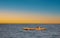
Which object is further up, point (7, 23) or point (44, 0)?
point (44, 0)

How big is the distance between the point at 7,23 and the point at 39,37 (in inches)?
15.9

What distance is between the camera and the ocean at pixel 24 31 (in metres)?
1.48

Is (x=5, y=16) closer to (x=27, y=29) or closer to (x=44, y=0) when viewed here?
(x=27, y=29)

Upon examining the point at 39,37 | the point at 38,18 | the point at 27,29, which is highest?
the point at 38,18

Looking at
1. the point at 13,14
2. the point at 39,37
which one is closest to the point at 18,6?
the point at 13,14

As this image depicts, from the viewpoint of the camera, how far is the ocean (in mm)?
1479

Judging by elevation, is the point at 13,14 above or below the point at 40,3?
below

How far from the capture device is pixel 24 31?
58.6 inches

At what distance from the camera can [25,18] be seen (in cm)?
152

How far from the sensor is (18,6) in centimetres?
153

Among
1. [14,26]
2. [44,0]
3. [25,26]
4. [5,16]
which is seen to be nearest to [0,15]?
[5,16]

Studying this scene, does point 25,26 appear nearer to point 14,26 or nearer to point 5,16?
point 14,26

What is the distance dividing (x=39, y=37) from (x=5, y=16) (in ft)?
1.54

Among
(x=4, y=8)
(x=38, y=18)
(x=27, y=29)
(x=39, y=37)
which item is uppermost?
(x=4, y=8)
